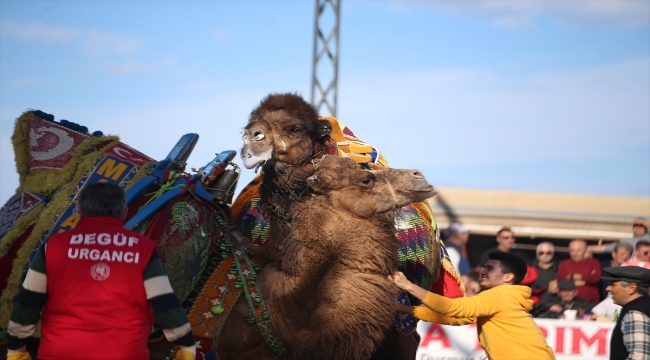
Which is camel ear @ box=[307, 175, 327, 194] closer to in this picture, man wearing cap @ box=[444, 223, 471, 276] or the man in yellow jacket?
the man in yellow jacket

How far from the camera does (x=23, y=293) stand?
359cm

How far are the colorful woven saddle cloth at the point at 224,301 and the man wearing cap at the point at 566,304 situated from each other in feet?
18.6

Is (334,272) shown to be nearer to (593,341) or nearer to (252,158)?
(252,158)

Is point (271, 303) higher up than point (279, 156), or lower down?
lower down

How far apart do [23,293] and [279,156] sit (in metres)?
1.80

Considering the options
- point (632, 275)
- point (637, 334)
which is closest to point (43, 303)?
point (637, 334)

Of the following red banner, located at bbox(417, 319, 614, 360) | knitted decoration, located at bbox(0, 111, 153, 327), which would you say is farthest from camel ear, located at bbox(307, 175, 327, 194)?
red banner, located at bbox(417, 319, 614, 360)

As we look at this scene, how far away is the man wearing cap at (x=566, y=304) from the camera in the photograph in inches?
375

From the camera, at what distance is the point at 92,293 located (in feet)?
11.7

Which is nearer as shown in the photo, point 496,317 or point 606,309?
point 496,317

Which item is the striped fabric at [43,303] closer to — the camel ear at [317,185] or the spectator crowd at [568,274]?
the camel ear at [317,185]

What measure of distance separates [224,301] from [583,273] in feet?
20.5

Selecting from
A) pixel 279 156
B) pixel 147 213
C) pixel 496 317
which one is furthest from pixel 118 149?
pixel 496 317

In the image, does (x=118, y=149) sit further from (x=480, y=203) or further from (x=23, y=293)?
(x=480, y=203)
